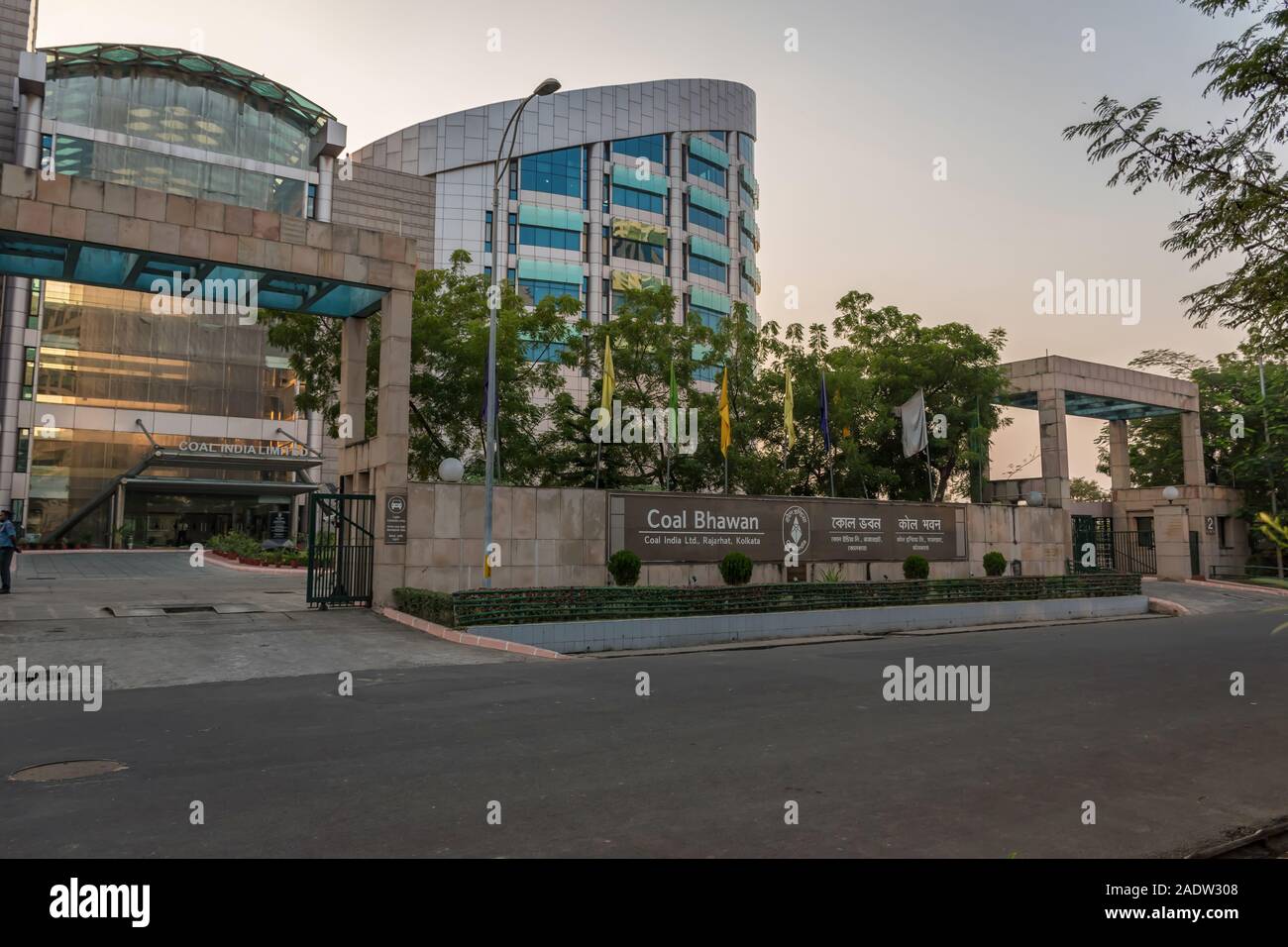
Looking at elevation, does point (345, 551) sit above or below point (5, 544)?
below

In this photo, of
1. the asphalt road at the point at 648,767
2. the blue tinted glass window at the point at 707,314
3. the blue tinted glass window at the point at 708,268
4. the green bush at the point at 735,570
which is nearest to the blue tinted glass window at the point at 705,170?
the blue tinted glass window at the point at 708,268

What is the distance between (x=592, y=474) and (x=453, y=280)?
25.0ft

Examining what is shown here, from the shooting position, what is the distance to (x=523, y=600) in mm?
16531

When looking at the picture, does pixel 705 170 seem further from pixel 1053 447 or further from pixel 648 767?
pixel 648 767


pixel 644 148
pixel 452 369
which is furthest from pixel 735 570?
pixel 644 148

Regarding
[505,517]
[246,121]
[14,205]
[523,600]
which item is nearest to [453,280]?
[505,517]

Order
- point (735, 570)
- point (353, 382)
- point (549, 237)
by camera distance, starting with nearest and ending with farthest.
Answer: point (735, 570) < point (353, 382) < point (549, 237)

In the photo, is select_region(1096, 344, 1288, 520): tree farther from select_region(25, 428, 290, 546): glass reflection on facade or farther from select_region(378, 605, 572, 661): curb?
select_region(25, 428, 290, 546): glass reflection on facade

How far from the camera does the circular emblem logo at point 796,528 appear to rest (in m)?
23.7

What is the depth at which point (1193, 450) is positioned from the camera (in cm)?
4212

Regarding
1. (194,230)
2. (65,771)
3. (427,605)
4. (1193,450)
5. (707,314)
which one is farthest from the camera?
(707,314)

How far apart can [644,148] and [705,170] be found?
6561mm

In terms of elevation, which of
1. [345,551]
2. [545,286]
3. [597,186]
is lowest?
[345,551]

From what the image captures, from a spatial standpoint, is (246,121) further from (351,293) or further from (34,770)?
(34,770)
